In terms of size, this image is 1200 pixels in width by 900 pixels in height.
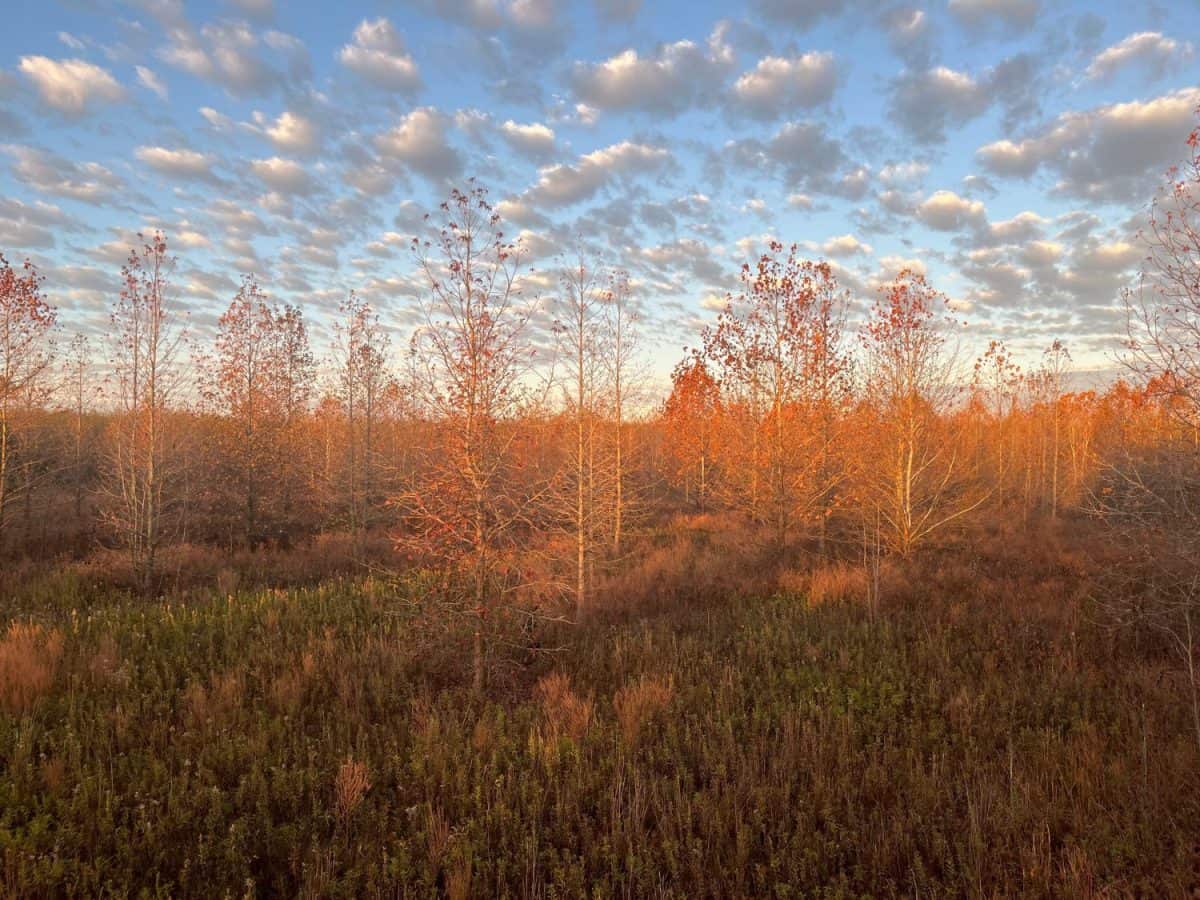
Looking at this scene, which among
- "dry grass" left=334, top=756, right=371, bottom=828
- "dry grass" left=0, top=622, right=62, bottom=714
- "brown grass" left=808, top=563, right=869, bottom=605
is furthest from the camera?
"brown grass" left=808, top=563, right=869, bottom=605

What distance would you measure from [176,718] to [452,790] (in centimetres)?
313

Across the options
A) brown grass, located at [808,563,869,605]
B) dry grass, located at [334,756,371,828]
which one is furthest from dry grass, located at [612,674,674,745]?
brown grass, located at [808,563,869,605]

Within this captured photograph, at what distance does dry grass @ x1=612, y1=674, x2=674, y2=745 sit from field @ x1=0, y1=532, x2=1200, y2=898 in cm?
3

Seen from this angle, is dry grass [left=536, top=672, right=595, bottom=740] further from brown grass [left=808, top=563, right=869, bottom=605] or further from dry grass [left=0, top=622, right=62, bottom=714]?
brown grass [left=808, top=563, right=869, bottom=605]

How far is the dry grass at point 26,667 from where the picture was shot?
5418 mm

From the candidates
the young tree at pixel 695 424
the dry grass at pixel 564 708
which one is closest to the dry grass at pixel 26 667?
the dry grass at pixel 564 708

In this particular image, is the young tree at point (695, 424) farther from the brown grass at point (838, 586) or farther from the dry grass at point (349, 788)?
the dry grass at point (349, 788)

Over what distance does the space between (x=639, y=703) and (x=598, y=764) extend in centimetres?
98

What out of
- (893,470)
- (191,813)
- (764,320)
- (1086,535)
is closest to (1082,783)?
(191,813)

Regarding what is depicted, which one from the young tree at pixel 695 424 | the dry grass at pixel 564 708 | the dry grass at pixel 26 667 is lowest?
the dry grass at pixel 564 708

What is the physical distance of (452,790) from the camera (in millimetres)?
4387

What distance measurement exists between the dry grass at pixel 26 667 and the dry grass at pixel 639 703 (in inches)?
220

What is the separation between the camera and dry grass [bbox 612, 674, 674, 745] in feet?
17.4

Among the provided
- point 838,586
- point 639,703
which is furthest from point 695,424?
point 639,703
